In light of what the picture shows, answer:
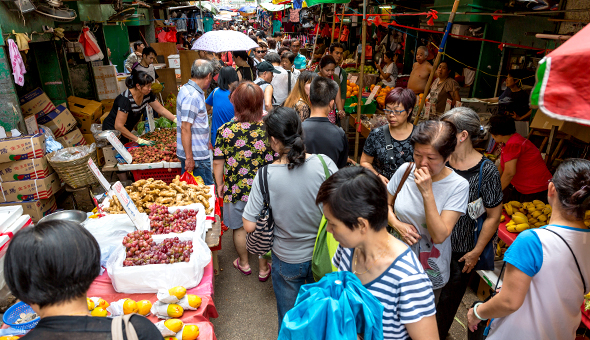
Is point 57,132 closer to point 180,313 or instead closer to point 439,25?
point 180,313

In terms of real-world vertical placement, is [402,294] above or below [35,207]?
above

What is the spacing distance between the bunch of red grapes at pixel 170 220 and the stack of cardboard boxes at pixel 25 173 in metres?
2.18

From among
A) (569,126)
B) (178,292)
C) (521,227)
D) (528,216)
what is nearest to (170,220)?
(178,292)

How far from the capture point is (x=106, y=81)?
27.9ft

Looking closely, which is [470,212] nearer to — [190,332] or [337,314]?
[337,314]

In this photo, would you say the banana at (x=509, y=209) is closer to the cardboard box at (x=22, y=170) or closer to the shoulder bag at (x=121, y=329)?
the shoulder bag at (x=121, y=329)

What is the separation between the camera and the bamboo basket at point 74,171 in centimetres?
449

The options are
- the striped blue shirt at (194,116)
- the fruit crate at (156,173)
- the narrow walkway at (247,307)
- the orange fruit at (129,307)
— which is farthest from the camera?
the fruit crate at (156,173)

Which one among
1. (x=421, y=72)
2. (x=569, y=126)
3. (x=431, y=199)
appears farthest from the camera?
(x=421, y=72)

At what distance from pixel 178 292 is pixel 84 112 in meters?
6.19

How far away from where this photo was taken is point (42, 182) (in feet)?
14.7

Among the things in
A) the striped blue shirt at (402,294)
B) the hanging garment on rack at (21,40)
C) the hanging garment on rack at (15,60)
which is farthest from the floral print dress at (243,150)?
the hanging garment on rack at (21,40)

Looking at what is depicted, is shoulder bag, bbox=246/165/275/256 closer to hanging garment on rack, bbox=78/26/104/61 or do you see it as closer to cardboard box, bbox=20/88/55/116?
cardboard box, bbox=20/88/55/116

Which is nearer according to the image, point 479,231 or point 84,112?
point 479,231
